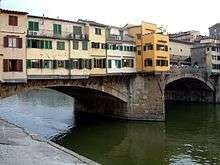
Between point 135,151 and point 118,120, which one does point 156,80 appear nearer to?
point 118,120

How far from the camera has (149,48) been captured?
52.9 metres

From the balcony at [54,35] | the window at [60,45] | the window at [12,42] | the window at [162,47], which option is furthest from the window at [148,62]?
the window at [12,42]

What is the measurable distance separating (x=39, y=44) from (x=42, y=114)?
60.9ft

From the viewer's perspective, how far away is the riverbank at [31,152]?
66.6 feet

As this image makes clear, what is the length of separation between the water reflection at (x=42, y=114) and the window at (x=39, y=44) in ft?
32.4

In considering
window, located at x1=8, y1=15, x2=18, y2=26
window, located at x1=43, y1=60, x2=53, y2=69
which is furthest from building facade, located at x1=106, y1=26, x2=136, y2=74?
window, located at x1=8, y1=15, x2=18, y2=26

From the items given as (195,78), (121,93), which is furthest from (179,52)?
(121,93)

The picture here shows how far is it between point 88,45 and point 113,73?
18.9ft

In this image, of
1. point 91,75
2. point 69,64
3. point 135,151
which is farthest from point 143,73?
point 135,151

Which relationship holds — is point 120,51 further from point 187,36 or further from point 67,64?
point 187,36

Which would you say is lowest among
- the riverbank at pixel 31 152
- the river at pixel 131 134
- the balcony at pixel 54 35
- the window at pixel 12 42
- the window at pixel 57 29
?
the river at pixel 131 134

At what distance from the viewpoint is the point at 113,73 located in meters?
Answer: 50.2

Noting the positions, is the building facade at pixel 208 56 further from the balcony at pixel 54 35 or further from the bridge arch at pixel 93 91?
the balcony at pixel 54 35

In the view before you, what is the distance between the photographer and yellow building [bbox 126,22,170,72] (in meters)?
52.5
